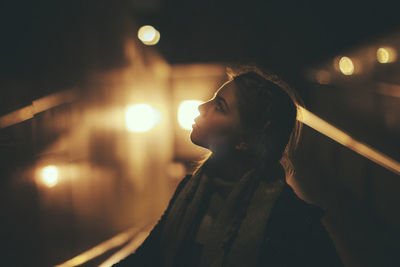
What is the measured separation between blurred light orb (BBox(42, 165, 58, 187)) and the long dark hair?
1680mm

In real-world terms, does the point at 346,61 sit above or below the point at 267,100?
above

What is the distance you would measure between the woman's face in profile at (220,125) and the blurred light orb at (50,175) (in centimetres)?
144

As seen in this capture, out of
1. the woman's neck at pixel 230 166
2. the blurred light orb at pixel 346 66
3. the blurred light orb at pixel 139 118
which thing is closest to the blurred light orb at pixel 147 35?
the blurred light orb at pixel 139 118

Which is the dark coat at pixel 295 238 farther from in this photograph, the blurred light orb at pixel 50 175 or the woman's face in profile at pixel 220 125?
the blurred light orb at pixel 50 175

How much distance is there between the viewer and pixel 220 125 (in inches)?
76.5

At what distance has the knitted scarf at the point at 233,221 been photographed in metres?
1.73

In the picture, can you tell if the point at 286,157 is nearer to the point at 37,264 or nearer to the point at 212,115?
the point at 212,115

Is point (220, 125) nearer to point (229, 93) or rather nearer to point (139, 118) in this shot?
point (229, 93)

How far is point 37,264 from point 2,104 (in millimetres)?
1164

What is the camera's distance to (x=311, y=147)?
8.72m

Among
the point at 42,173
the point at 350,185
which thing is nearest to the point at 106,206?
the point at 42,173

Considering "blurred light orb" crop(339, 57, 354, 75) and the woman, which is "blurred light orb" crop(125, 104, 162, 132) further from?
"blurred light orb" crop(339, 57, 354, 75)

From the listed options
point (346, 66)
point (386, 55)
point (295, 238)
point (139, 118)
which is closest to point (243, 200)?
point (295, 238)

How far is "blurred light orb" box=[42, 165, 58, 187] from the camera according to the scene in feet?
9.17
